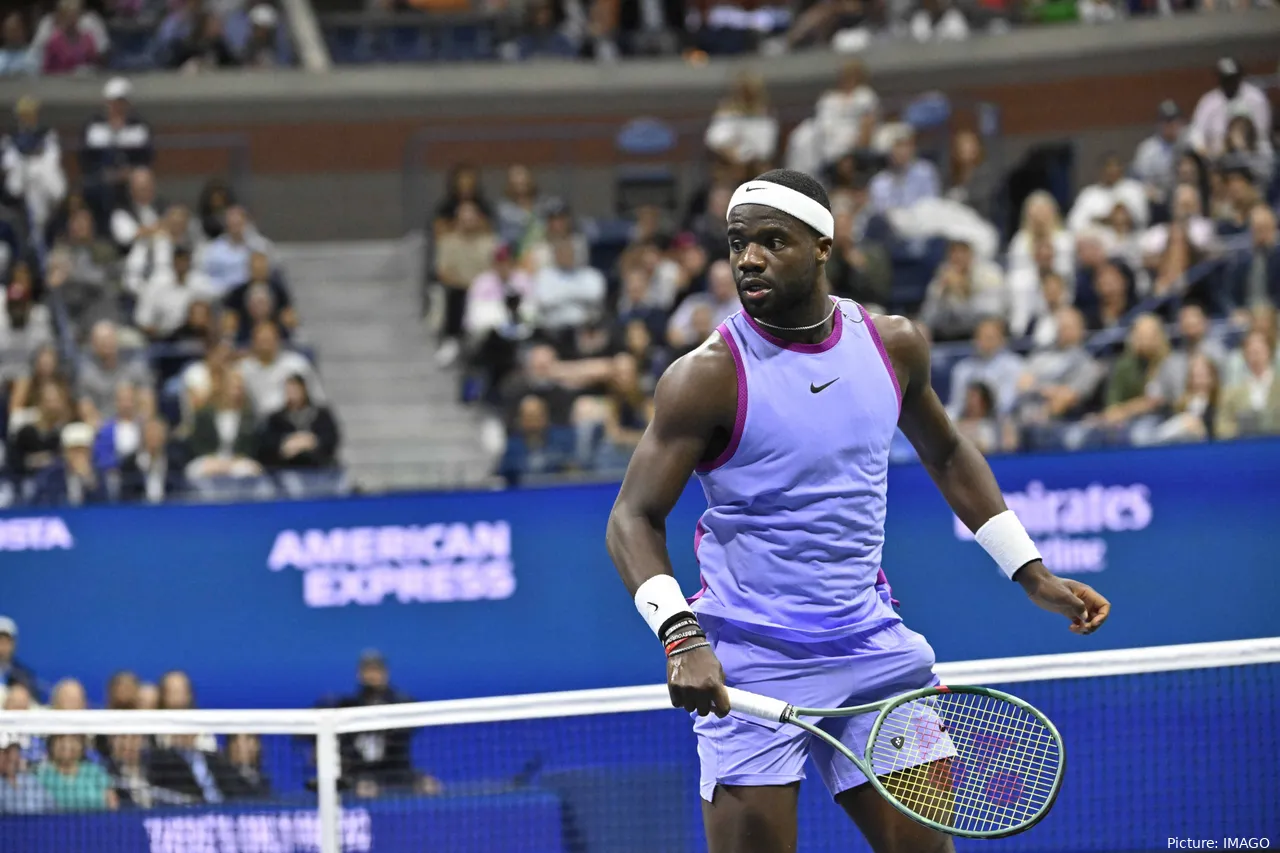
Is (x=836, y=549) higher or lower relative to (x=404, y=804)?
higher

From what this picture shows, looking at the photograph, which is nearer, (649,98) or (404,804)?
(404,804)

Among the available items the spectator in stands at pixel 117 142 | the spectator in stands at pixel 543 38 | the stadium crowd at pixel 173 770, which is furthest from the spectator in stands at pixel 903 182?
the stadium crowd at pixel 173 770

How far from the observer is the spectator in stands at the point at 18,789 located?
7.15m

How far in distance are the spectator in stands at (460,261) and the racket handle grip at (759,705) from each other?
10.2 metres

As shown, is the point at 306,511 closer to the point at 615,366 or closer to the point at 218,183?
the point at 615,366

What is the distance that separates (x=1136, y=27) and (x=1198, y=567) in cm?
832

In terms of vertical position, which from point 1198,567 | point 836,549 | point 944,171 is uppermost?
point 836,549

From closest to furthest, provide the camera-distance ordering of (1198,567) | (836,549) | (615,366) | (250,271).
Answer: (836,549), (1198,567), (615,366), (250,271)

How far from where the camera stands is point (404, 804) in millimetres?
7082

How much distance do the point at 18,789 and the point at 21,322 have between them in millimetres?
7174

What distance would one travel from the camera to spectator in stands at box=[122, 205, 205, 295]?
13930 mm

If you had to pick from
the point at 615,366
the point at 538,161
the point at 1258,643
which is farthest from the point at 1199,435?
the point at 538,161

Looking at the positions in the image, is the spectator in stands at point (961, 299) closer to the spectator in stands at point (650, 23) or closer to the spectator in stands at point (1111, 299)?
the spectator in stands at point (1111, 299)

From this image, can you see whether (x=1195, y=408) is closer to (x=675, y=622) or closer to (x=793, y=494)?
(x=793, y=494)
